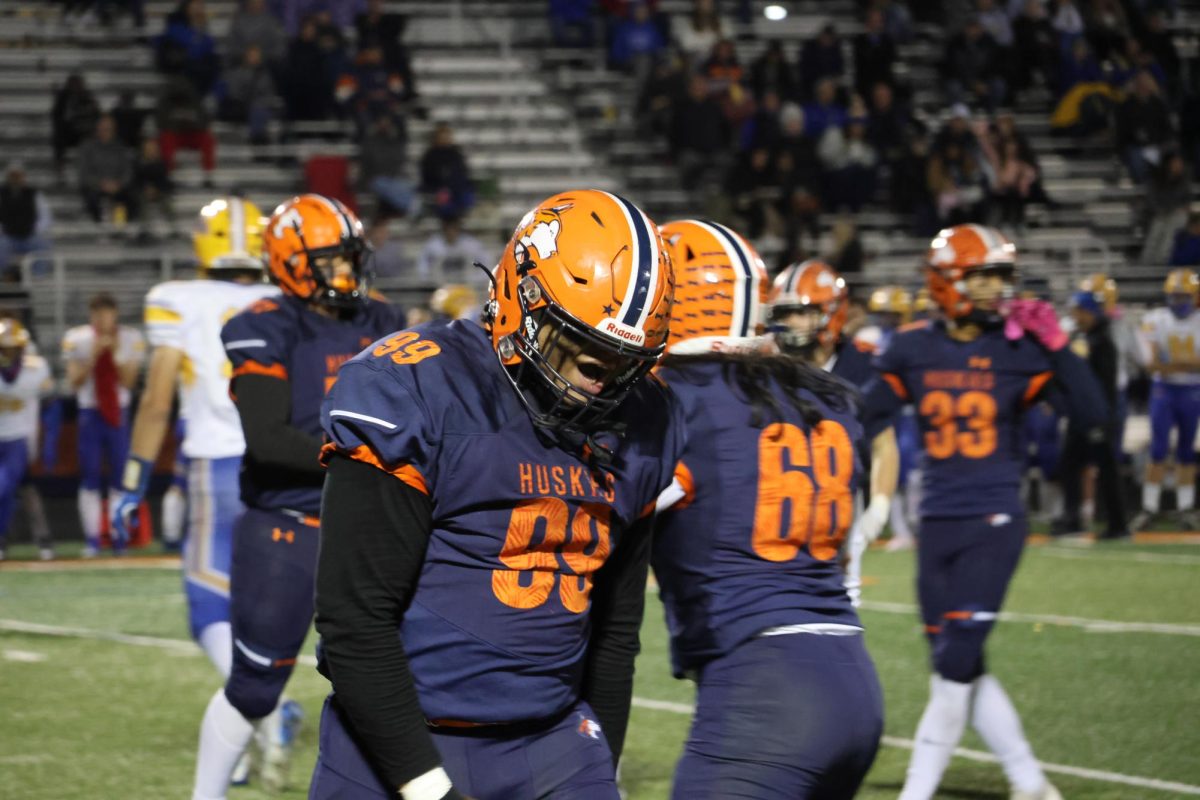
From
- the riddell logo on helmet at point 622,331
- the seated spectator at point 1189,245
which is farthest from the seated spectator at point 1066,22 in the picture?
the riddell logo on helmet at point 622,331

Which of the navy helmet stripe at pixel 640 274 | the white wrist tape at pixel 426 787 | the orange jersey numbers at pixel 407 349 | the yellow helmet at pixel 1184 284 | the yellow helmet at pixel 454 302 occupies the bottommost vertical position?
the yellow helmet at pixel 454 302

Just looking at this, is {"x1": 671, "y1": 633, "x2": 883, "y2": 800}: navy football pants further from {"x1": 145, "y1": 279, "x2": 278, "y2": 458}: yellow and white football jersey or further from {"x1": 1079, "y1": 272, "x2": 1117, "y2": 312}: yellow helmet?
{"x1": 1079, "y1": 272, "x2": 1117, "y2": 312}: yellow helmet

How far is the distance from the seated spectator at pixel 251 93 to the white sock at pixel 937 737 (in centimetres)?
1380

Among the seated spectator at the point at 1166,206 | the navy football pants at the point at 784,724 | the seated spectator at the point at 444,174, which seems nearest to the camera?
the navy football pants at the point at 784,724

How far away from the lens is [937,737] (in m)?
5.35

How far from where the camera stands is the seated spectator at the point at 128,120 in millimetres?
16922

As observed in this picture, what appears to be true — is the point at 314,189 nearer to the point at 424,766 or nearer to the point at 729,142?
the point at 729,142

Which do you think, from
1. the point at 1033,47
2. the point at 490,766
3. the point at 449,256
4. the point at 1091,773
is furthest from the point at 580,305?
the point at 1033,47

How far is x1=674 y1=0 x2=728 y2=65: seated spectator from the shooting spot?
20.3m

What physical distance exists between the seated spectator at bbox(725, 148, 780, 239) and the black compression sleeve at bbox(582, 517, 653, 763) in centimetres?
1510

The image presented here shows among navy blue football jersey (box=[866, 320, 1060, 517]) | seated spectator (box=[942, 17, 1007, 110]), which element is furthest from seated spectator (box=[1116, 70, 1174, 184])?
navy blue football jersey (box=[866, 320, 1060, 517])

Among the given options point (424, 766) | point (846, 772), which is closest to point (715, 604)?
point (846, 772)

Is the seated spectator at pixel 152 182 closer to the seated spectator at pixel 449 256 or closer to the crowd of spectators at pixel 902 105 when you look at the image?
the seated spectator at pixel 449 256

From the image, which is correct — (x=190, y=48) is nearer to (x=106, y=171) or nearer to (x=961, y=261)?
(x=106, y=171)
